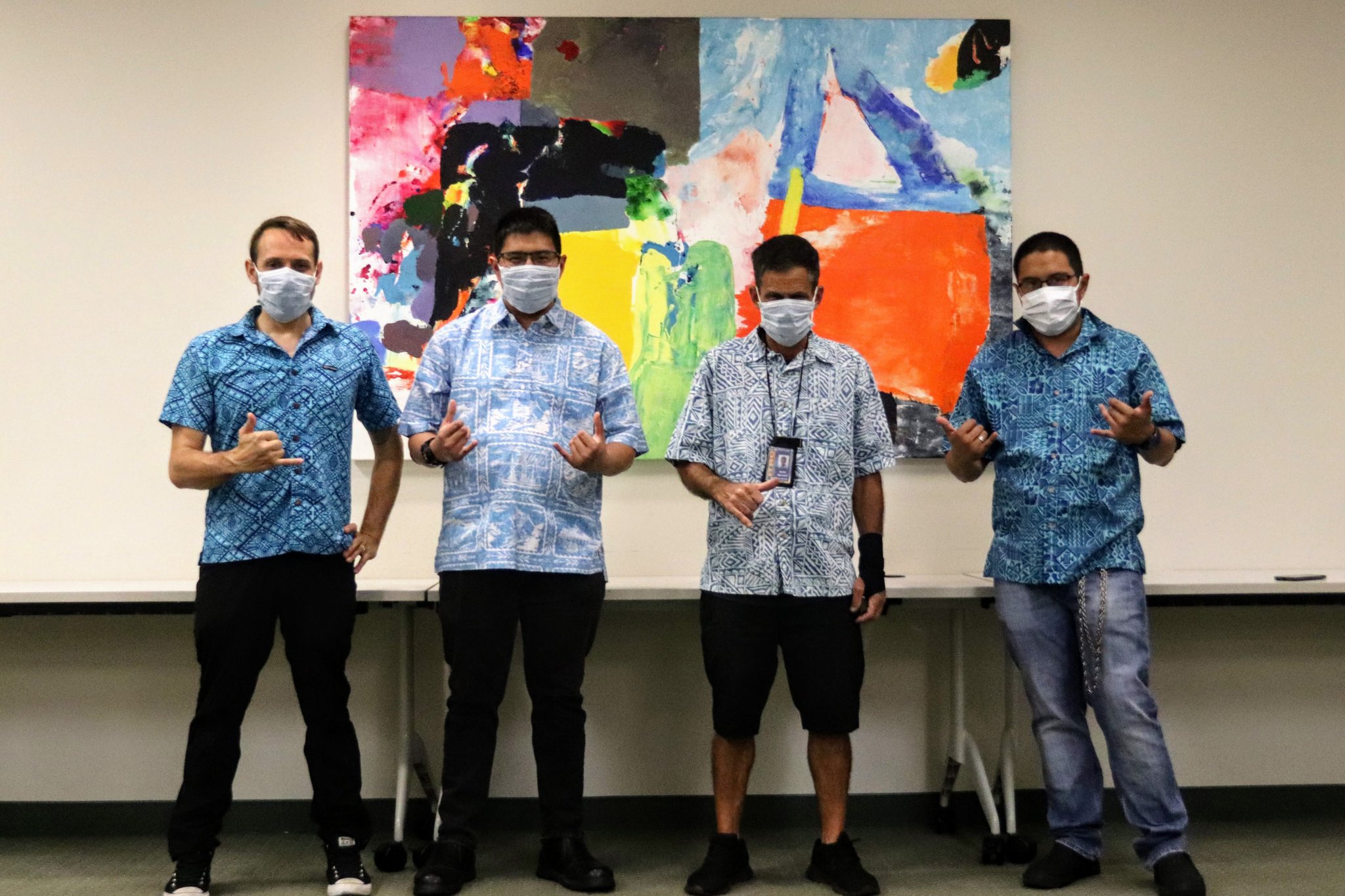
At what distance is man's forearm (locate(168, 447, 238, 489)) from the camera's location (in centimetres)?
260

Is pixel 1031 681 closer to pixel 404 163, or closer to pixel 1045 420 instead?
pixel 1045 420

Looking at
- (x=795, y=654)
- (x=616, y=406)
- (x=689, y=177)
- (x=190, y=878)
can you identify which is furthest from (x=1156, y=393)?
(x=190, y=878)

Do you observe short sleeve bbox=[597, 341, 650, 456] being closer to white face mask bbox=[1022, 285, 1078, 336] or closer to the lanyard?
the lanyard

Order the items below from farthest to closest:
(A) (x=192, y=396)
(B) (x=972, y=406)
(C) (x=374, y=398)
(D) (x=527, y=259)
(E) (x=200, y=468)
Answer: (B) (x=972, y=406) < (C) (x=374, y=398) < (D) (x=527, y=259) < (A) (x=192, y=396) < (E) (x=200, y=468)

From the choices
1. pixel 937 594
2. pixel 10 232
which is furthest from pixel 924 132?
pixel 10 232

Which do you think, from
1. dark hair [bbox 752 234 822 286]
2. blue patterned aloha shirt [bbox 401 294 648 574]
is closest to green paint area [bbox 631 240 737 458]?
blue patterned aloha shirt [bbox 401 294 648 574]

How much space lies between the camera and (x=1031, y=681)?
291 cm

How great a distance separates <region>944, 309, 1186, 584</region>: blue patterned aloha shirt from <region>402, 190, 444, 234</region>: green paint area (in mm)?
1759

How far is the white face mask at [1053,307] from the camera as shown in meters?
2.86

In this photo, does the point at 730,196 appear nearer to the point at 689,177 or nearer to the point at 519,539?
the point at 689,177

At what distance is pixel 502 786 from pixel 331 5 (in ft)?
8.47

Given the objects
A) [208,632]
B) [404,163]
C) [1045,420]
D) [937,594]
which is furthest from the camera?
[404,163]

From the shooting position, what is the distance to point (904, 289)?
11.7 feet

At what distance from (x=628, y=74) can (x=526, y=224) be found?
1009 mm
